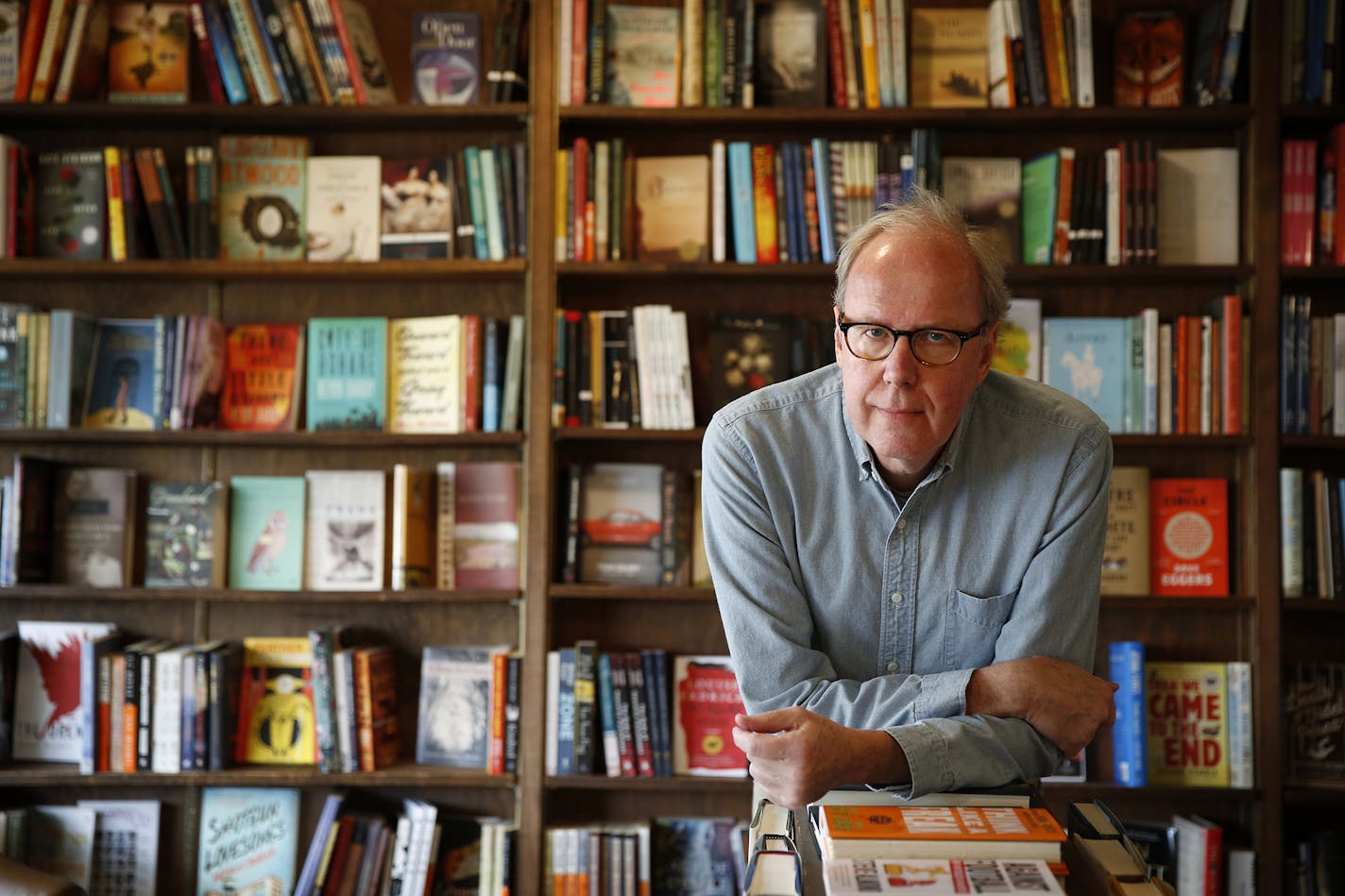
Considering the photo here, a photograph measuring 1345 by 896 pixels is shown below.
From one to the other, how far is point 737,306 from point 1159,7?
1.37m

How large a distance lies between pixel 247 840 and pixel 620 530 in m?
1.28

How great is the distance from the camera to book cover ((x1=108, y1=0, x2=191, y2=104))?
2.98 meters

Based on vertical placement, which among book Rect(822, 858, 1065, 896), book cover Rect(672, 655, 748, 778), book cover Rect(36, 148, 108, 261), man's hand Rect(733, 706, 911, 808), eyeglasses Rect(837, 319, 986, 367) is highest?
book cover Rect(36, 148, 108, 261)

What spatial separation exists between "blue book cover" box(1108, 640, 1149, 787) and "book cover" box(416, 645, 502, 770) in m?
1.57

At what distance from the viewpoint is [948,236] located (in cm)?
142

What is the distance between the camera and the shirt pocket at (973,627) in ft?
4.97

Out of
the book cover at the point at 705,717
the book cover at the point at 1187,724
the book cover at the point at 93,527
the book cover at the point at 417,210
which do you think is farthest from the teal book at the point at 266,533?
the book cover at the point at 1187,724

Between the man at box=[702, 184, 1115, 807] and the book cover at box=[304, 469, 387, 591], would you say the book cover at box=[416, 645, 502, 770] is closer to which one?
the book cover at box=[304, 469, 387, 591]

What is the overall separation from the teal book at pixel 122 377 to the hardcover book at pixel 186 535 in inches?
8.0

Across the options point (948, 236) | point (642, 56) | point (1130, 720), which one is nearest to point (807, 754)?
point (948, 236)

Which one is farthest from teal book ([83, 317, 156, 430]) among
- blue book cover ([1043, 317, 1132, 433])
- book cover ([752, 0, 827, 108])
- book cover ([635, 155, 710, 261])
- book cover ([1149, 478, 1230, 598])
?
book cover ([1149, 478, 1230, 598])

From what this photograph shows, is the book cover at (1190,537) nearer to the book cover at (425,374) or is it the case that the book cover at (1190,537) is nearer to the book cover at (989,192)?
the book cover at (989,192)

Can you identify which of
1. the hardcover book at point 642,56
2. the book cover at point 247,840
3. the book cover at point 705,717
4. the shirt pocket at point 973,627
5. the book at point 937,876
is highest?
the hardcover book at point 642,56

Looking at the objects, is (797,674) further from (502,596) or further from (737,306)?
(737,306)
